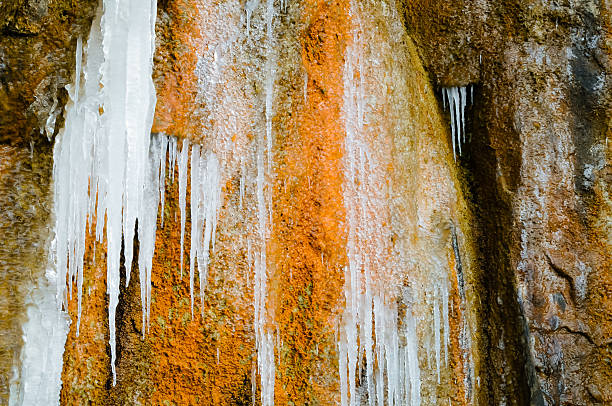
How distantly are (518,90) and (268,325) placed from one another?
6.14 ft

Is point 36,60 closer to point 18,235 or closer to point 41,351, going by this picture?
point 18,235

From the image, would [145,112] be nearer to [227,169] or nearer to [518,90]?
[227,169]

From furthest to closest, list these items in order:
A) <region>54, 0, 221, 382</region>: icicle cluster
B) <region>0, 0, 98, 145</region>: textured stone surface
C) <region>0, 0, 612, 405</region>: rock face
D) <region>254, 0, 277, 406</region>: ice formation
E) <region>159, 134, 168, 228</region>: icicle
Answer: <region>254, 0, 277, 406</region>: ice formation
<region>159, 134, 168, 228</region>: icicle
<region>0, 0, 612, 405</region>: rock face
<region>54, 0, 221, 382</region>: icicle cluster
<region>0, 0, 98, 145</region>: textured stone surface

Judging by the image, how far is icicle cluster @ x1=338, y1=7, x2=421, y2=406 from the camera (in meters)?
3.13

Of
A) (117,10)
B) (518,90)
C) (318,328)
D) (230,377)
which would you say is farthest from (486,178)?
(117,10)

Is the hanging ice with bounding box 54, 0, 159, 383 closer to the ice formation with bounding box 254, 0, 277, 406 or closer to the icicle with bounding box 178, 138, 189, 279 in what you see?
the icicle with bounding box 178, 138, 189, 279

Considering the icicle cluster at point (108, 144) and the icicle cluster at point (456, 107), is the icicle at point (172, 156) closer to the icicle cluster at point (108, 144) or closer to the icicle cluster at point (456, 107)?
the icicle cluster at point (108, 144)

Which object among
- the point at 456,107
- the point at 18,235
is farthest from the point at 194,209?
the point at 456,107

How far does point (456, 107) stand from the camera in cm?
372

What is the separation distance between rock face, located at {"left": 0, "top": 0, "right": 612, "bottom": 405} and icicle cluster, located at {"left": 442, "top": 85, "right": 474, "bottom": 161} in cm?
3

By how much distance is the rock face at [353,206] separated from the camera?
278 cm

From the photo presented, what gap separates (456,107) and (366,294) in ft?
4.13

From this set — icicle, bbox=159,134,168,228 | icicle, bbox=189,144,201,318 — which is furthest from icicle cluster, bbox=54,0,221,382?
icicle, bbox=189,144,201,318

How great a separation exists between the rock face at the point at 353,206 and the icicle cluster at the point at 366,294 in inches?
0.4
